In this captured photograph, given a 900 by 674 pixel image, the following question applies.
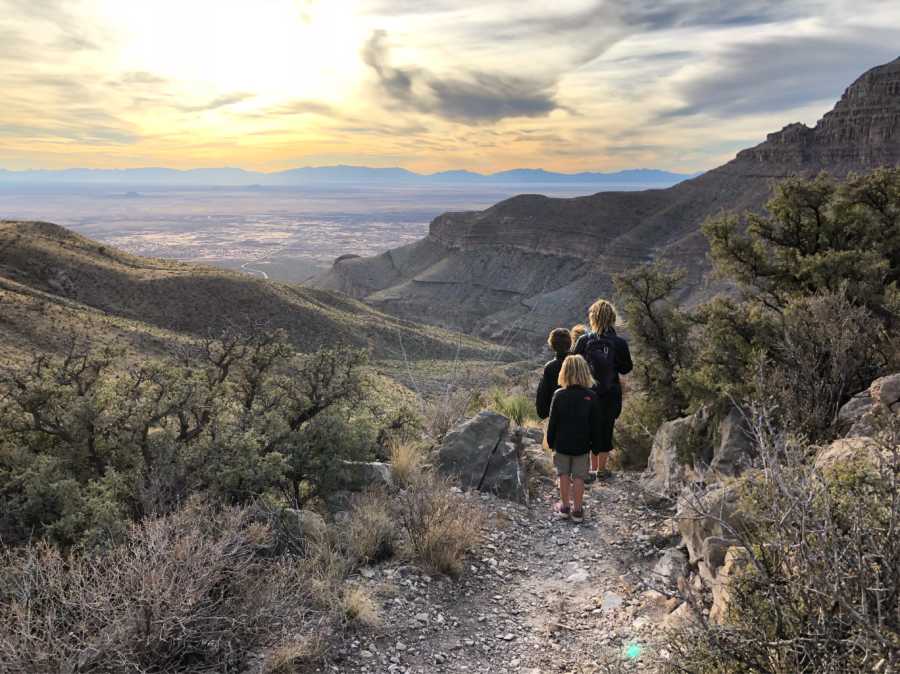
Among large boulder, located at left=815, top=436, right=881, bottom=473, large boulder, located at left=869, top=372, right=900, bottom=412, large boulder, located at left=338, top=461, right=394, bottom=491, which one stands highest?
large boulder, located at left=869, top=372, right=900, bottom=412

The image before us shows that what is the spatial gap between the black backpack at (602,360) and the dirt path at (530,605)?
1.54 meters

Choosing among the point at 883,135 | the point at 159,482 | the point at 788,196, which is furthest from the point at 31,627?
the point at 883,135

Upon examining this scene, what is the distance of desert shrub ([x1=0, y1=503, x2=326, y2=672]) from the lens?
301 cm

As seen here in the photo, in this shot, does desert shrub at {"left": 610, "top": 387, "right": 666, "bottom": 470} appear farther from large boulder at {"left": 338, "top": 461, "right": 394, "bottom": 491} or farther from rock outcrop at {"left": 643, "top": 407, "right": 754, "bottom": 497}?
large boulder at {"left": 338, "top": 461, "right": 394, "bottom": 491}

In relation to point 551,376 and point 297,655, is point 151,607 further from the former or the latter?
point 551,376

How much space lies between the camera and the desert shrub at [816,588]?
2102mm

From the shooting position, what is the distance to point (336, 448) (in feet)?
19.9

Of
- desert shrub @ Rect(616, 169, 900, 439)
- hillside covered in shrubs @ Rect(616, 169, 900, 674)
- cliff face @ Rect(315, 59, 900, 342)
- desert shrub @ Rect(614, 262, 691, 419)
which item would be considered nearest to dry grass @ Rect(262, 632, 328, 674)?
hillside covered in shrubs @ Rect(616, 169, 900, 674)

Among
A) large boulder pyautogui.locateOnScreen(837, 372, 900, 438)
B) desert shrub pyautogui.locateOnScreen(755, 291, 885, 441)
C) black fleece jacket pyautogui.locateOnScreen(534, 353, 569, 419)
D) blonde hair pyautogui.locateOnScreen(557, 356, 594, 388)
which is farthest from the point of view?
black fleece jacket pyautogui.locateOnScreen(534, 353, 569, 419)

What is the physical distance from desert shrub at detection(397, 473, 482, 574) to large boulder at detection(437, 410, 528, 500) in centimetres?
108

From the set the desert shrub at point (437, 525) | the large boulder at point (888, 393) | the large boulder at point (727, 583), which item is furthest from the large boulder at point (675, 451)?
the large boulder at point (727, 583)

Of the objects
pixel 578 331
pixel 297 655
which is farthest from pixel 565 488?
pixel 297 655

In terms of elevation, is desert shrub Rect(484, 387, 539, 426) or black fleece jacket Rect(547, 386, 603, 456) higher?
black fleece jacket Rect(547, 386, 603, 456)

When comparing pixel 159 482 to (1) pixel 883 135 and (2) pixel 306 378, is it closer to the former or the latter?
(2) pixel 306 378
